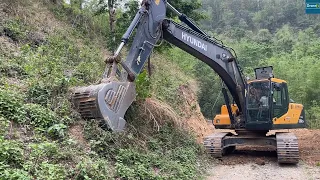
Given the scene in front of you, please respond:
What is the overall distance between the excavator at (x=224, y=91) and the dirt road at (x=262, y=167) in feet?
1.01

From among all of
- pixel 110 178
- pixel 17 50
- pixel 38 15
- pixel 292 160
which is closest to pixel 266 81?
pixel 292 160

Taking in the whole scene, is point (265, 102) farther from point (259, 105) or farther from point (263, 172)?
point (263, 172)

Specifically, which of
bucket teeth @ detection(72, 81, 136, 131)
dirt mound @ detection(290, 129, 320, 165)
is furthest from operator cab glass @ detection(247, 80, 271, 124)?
bucket teeth @ detection(72, 81, 136, 131)

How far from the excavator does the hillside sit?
0.40 m

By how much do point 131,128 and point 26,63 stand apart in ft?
10.4

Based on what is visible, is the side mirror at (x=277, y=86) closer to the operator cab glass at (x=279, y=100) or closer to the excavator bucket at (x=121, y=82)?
the operator cab glass at (x=279, y=100)

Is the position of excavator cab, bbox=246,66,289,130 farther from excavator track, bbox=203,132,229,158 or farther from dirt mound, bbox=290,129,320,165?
dirt mound, bbox=290,129,320,165

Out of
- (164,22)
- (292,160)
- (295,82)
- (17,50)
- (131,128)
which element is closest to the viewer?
(131,128)

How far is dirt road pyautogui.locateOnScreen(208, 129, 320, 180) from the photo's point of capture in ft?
25.5

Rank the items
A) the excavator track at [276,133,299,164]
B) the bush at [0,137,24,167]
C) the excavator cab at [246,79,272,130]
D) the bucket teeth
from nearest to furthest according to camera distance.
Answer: the bush at [0,137,24,167], the bucket teeth, the excavator track at [276,133,299,164], the excavator cab at [246,79,272,130]

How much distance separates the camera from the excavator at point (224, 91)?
639 cm

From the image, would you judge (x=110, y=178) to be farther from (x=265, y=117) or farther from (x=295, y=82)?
(x=295, y=82)

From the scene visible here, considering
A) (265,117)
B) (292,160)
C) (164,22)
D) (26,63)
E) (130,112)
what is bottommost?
(292,160)

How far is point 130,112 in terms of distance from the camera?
24.3ft
